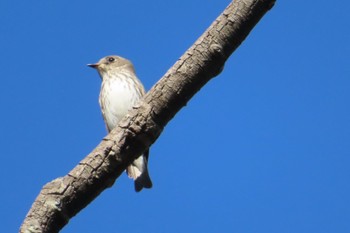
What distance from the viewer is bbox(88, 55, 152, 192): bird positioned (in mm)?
7352

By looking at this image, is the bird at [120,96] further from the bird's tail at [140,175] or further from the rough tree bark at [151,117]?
the rough tree bark at [151,117]

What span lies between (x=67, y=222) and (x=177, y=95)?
2.48 feet

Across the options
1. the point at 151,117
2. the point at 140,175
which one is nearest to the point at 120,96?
the point at 140,175

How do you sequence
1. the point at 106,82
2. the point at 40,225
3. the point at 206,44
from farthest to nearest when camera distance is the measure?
1. the point at 106,82
2. the point at 206,44
3. the point at 40,225

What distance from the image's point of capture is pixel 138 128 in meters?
2.71

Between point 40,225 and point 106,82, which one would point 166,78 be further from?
point 106,82

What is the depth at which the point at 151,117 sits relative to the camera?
8.82ft

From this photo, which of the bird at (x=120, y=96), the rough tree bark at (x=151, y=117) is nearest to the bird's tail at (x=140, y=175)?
the bird at (x=120, y=96)

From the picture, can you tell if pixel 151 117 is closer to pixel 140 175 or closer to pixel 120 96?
pixel 140 175

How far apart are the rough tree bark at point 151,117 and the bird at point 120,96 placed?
14.8ft

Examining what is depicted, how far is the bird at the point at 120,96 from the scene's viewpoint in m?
7.35

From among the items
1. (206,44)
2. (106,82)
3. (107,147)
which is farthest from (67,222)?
(106,82)

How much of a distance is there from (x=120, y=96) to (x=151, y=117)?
5029mm

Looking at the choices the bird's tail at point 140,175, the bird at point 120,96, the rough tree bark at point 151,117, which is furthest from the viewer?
the bird at point 120,96
